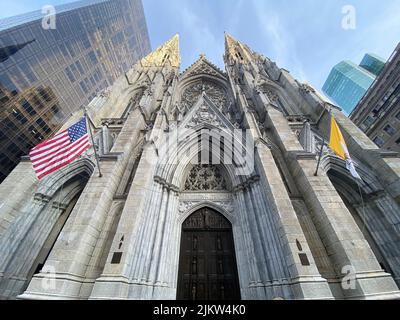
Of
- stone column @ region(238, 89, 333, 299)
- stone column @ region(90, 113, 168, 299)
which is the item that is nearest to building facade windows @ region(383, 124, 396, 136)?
stone column @ region(238, 89, 333, 299)

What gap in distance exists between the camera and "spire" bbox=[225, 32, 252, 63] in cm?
2320

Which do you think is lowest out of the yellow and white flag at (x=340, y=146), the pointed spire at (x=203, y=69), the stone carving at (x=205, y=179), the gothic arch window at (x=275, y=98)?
the yellow and white flag at (x=340, y=146)

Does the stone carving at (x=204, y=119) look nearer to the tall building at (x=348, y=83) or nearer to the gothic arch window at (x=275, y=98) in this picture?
the gothic arch window at (x=275, y=98)

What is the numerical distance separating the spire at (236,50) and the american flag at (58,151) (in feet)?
71.0

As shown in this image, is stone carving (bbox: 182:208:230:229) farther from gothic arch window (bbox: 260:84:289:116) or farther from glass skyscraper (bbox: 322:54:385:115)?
glass skyscraper (bbox: 322:54:385:115)

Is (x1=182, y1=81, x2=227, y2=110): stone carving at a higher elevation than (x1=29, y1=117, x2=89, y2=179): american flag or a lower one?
higher

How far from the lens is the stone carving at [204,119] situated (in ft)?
35.4

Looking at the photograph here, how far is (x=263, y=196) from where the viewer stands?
7.55m

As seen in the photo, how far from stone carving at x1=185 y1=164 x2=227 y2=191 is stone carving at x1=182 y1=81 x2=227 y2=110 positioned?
24.5ft

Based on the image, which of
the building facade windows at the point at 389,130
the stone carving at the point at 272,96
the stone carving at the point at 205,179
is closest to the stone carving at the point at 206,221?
the stone carving at the point at 205,179

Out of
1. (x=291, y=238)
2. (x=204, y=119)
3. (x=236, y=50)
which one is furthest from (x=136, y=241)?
(x=236, y=50)

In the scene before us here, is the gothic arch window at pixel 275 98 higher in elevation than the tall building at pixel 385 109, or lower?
lower

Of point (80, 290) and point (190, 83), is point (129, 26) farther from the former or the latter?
point (80, 290)
